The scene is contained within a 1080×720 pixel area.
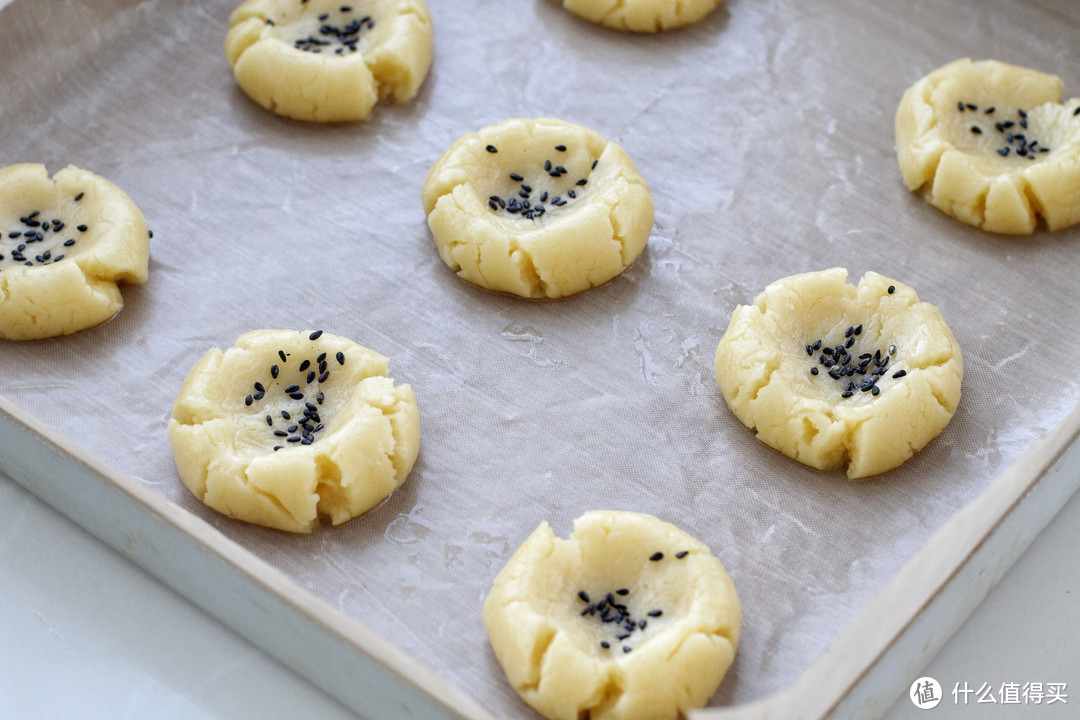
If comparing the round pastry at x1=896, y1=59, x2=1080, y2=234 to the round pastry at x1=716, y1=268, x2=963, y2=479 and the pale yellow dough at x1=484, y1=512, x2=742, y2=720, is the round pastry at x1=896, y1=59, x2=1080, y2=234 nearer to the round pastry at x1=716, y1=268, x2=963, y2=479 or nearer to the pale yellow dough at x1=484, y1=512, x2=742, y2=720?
the round pastry at x1=716, y1=268, x2=963, y2=479

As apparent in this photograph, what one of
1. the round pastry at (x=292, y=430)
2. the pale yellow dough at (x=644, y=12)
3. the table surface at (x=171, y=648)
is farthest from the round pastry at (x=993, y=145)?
the round pastry at (x=292, y=430)

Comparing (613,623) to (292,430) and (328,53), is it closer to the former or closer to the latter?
(292,430)

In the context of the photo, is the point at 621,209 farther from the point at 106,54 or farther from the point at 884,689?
the point at 106,54

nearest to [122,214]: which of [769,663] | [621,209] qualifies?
[621,209]

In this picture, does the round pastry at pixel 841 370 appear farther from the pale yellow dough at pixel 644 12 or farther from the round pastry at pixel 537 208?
the pale yellow dough at pixel 644 12

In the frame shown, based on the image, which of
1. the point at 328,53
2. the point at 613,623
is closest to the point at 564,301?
the point at 613,623

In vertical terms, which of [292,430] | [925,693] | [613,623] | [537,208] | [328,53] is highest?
[328,53]

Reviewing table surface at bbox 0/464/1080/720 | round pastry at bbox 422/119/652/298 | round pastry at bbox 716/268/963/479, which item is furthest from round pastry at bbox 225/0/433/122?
table surface at bbox 0/464/1080/720
